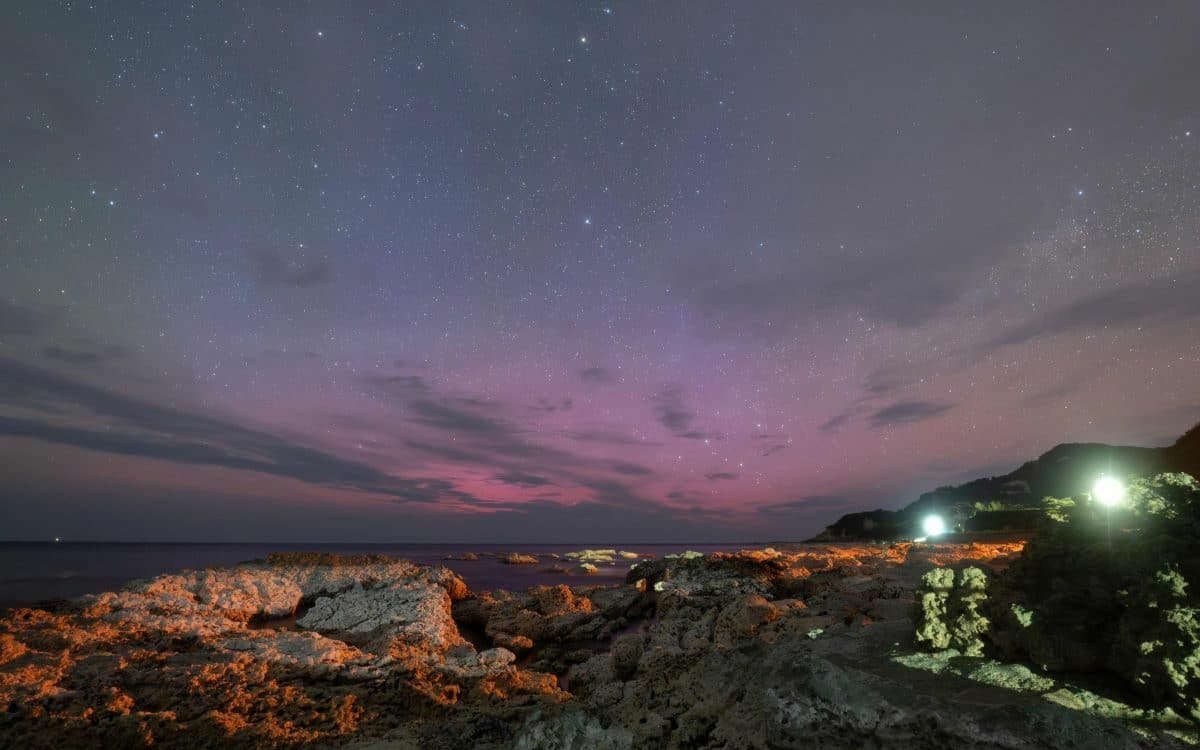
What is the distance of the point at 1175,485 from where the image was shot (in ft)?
15.7

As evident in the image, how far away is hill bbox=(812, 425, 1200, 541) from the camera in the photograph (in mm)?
36031

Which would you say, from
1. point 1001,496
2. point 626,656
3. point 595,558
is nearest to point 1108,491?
point 626,656

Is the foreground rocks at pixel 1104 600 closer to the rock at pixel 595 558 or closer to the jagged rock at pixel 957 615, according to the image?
the jagged rock at pixel 957 615

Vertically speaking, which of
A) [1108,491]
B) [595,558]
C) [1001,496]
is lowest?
[595,558]

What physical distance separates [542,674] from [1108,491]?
9.49 meters

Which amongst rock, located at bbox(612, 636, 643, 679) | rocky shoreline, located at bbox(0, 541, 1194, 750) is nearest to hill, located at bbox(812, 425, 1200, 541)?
rocky shoreline, located at bbox(0, 541, 1194, 750)

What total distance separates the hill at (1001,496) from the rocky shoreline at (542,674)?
939 inches

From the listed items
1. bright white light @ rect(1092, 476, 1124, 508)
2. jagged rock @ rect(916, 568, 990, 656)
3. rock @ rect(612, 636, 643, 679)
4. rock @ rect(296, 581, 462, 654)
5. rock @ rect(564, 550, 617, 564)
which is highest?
bright white light @ rect(1092, 476, 1124, 508)

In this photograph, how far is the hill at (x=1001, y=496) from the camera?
3603 centimetres

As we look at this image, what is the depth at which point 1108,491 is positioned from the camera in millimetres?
5172

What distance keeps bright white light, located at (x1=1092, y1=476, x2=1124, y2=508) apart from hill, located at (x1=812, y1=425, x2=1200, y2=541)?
3228 centimetres

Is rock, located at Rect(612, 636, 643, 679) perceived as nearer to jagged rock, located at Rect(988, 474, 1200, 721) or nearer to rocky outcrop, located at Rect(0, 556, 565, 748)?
rocky outcrop, located at Rect(0, 556, 565, 748)

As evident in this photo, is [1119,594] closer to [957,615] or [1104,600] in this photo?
[1104,600]

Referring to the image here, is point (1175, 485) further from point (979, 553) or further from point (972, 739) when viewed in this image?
point (979, 553)
